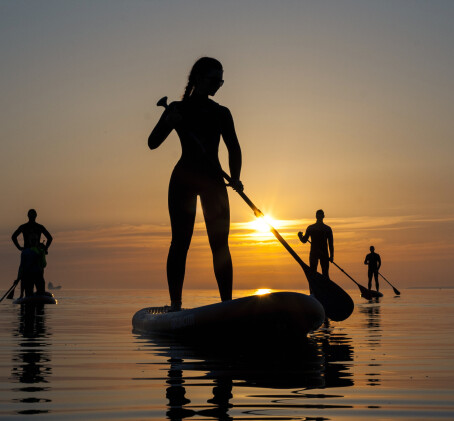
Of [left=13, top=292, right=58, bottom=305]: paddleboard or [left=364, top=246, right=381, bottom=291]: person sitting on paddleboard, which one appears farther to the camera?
[left=364, top=246, right=381, bottom=291]: person sitting on paddleboard

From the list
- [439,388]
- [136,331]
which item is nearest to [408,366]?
[439,388]

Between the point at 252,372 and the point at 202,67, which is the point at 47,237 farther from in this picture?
the point at 252,372

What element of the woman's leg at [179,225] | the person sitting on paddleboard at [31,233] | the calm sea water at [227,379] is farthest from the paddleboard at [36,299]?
the woman's leg at [179,225]

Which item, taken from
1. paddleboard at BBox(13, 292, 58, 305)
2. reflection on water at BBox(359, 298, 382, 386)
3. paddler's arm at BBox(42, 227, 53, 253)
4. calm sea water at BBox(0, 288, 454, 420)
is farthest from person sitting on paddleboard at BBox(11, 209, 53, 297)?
calm sea water at BBox(0, 288, 454, 420)

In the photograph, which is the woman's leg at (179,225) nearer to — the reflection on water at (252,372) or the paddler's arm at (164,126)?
the paddler's arm at (164,126)

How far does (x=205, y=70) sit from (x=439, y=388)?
470 cm

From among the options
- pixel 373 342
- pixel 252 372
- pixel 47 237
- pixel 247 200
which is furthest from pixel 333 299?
pixel 47 237

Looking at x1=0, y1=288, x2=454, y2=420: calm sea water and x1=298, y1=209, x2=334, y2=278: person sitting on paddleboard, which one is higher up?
x1=298, y1=209, x2=334, y2=278: person sitting on paddleboard

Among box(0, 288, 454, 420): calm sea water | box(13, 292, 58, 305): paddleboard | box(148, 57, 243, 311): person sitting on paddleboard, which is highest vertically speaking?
box(148, 57, 243, 311): person sitting on paddleboard

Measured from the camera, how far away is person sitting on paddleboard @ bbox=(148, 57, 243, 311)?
27.4 ft

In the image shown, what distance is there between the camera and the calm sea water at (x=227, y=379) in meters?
3.81

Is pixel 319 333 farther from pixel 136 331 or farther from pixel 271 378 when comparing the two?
pixel 271 378

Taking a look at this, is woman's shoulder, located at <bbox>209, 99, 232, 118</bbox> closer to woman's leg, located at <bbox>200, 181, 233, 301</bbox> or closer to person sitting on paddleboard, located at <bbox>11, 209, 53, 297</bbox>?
woman's leg, located at <bbox>200, 181, 233, 301</bbox>

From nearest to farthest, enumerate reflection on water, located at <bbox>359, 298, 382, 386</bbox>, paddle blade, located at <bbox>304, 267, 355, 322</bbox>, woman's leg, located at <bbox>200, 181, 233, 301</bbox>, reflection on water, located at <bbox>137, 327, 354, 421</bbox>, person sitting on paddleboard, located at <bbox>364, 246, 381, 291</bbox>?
reflection on water, located at <bbox>137, 327, 354, 421</bbox> → reflection on water, located at <bbox>359, 298, 382, 386</bbox> → woman's leg, located at <bbox>200, 181, 233, 301</bbox> → paddle blade, located at <bbox>304, 267, 355, 322</bbox> → person sitting on paddleboard, located at <bbox>364, 246, 381, 291</bbox>
